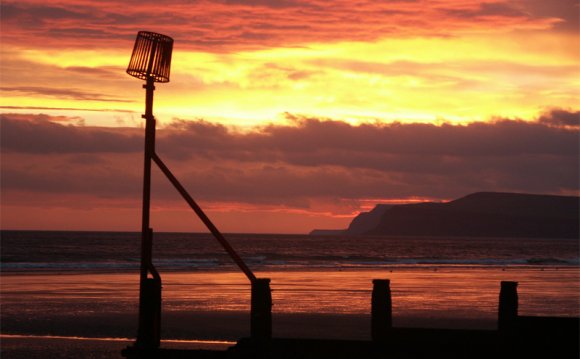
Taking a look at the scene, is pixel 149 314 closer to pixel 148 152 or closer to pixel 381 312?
pixel 148 152

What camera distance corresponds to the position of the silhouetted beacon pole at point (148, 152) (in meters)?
13.7

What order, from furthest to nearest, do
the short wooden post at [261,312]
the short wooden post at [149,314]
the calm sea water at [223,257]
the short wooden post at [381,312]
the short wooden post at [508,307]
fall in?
the calm sea water at [223,257] < the short wooden post at [381,312] < the short wooden post at [508,307] < the short wooden post at [149,314] < the short wooden post at [261,312]

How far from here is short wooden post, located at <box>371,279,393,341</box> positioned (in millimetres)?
14391

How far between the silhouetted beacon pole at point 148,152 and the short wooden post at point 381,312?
373cm

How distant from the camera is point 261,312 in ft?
43.7

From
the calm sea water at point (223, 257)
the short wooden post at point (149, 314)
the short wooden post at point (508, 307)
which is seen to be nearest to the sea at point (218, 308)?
the short wooden post at point (149, 314)

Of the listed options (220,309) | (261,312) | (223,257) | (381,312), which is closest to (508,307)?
(381,312)

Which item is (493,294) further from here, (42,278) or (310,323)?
(42,278)

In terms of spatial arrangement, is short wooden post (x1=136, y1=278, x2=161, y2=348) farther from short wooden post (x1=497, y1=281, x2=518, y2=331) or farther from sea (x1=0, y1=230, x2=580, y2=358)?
short wooden post (x1=497, y1=281, x2=518, y2=331)

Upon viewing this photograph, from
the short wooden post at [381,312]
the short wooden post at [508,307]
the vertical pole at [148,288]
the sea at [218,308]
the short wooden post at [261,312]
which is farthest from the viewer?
the sea at [218,308]

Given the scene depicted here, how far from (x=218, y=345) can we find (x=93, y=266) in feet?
148

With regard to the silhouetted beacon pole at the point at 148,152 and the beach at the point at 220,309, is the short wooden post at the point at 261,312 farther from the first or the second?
the beach at the point at 220,309

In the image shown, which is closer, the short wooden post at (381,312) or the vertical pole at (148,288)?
the vertical pole at (148,288)

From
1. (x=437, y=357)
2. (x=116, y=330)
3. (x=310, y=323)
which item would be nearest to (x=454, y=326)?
(x=310, y=323)
